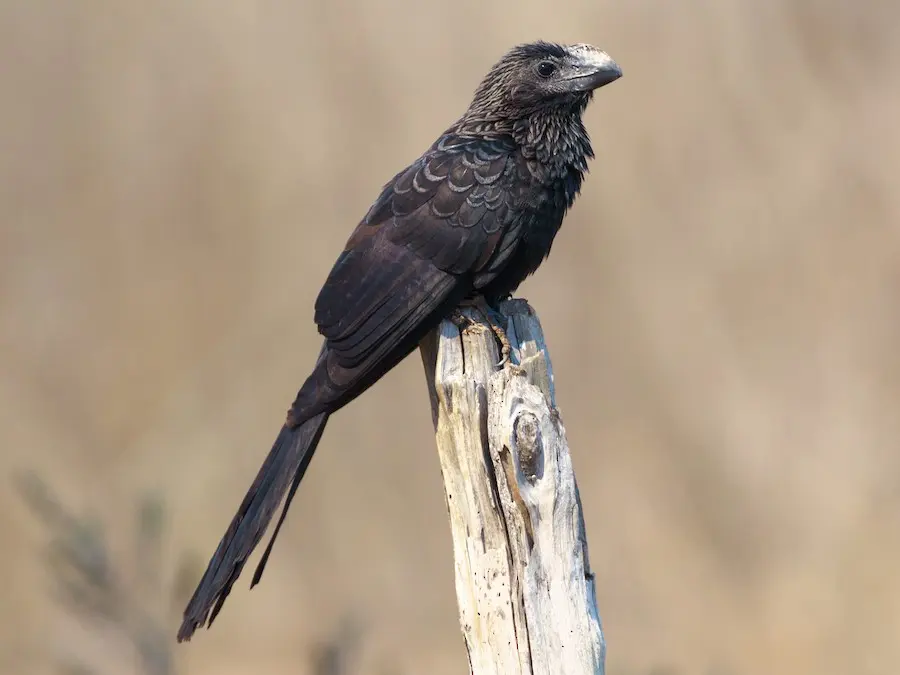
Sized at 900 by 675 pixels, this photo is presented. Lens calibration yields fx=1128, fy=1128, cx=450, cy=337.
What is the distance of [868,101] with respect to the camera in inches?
355

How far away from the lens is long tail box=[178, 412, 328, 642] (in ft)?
11.1

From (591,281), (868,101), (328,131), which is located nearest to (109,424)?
(328,131)

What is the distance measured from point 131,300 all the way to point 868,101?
598 cm

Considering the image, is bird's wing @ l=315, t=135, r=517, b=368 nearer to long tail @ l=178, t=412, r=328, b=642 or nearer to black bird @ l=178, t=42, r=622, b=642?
black bird @ l=178, t=42, r=622, b=642

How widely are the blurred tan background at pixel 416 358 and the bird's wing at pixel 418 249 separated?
4.08m

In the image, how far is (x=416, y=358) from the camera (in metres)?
9.19

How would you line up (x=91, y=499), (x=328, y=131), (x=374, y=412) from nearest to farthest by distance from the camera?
(x=91, y=499)
(x=374, y=412)
(x=328, y=131)

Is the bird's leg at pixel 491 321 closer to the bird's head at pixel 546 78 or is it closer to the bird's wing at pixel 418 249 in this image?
the bird's wing at pixel 418 249

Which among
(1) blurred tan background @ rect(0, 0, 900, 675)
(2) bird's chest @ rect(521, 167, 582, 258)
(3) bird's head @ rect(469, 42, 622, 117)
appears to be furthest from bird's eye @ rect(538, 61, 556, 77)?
(1) blurred tan background @ rect(0, 0, 900, 675)

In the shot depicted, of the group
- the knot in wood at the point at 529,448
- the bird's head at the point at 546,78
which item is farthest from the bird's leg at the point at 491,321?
the bird's head at the point at 546,78

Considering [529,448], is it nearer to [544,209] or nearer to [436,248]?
[436,248]

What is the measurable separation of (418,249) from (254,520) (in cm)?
108

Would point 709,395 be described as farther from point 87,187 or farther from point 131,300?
point 87,187

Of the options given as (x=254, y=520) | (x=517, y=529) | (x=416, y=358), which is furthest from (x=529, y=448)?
(x=416, y=358)
